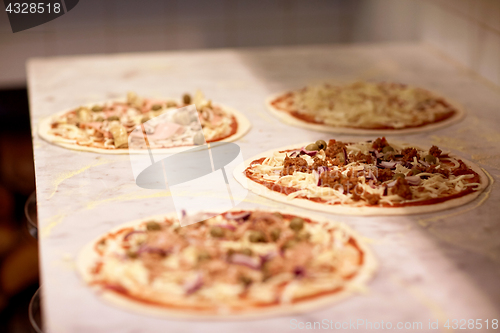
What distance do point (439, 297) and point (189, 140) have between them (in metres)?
1.65

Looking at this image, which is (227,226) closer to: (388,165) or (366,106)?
(388,165)

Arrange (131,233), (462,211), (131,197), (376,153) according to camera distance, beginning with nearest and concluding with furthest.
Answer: (131,233)
(462,211)
(131,197)
(376,153)

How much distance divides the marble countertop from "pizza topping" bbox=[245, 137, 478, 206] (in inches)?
4.6

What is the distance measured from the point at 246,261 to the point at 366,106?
1926mm

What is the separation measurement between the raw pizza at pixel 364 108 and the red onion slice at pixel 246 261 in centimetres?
154

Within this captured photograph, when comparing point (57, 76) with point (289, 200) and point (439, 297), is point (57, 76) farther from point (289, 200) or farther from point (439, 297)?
point (439, 297)

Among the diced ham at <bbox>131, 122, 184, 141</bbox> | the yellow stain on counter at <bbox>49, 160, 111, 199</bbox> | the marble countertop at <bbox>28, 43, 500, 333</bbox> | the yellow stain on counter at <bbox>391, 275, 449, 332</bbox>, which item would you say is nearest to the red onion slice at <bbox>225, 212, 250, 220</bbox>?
the marble countertop at <bbox>28, 43, 500, 333</bbox>

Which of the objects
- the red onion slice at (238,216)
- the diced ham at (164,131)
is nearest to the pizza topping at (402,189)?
the red onion slice at (238,216)

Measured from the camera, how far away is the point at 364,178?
2.37 m

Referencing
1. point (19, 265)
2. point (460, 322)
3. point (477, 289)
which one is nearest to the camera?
point (460, 322)

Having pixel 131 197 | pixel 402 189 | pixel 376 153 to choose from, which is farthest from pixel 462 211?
pixel 131 197

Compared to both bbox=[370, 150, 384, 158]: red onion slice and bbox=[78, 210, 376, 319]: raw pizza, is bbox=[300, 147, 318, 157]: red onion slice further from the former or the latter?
bbox=[78, 210, 376, 319]: raw pizza

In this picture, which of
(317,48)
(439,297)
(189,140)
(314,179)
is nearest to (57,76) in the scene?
(189,140)

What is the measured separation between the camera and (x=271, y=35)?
A: 20.1 ft
